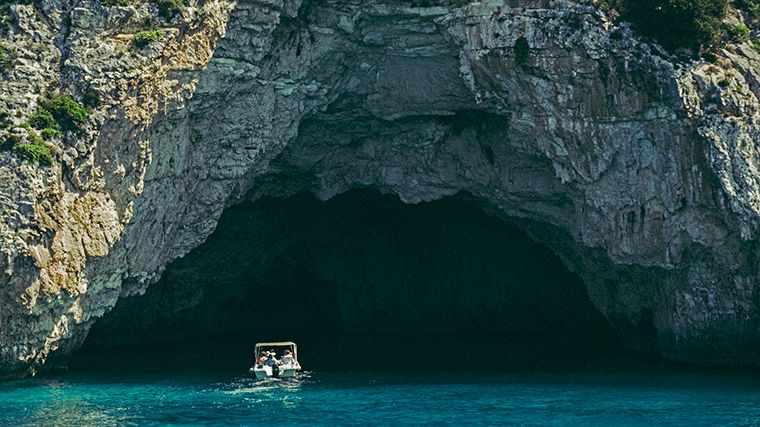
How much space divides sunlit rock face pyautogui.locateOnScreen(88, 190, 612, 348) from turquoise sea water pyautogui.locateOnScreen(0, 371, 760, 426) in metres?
15.0

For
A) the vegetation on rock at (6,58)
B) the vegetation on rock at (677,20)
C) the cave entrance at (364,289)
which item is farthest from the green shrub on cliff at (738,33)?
the vegetation on rock at (6,58)

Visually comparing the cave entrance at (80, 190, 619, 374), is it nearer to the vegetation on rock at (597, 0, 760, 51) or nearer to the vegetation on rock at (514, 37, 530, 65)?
the vegetation on rock at (514, 37, 530, 65)

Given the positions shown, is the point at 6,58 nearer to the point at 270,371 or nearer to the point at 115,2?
the point at 115,2

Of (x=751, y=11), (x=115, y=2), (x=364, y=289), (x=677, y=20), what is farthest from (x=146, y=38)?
(x=364, y=289)

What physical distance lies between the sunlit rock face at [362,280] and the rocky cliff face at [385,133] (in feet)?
40.3

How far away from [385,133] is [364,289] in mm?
20202

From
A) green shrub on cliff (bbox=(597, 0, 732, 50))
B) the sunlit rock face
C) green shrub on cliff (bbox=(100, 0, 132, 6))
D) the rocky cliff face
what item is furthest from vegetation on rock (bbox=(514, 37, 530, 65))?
the sunlit rock face

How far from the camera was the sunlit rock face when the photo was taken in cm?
7612

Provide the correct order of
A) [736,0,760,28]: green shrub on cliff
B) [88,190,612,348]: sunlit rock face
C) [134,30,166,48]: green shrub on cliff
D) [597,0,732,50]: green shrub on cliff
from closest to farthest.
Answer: [134,30,166,48]: green shrub on cliff < [597,0,732,50]: green shrub on cliff < [736,0,760,28]: green shrub on cliff < [88,190,612,348]: sunlit rock face

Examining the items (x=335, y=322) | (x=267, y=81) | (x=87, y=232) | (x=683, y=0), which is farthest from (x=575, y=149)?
(x=335, y=322)

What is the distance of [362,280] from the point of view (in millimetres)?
83625

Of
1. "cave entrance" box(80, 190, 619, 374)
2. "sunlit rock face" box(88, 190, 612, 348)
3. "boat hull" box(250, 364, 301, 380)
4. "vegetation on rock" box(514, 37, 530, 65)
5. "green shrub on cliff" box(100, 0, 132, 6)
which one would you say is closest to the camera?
"green shrub on cliff" box(100, 0, 132, 6)

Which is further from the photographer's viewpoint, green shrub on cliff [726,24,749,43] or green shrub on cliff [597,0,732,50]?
green shrub on cliff [726,24,749,43]

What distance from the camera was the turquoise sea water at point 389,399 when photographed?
1973 inches
